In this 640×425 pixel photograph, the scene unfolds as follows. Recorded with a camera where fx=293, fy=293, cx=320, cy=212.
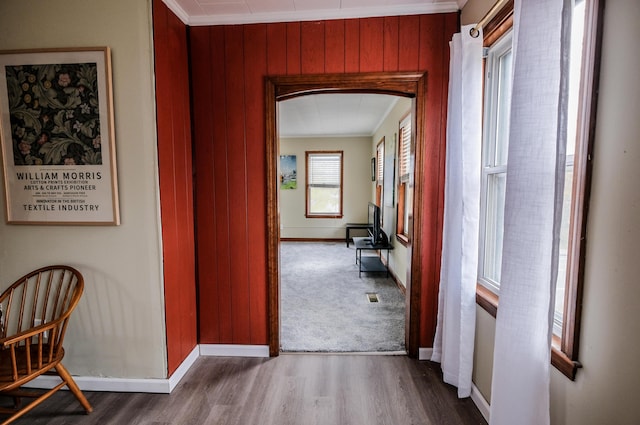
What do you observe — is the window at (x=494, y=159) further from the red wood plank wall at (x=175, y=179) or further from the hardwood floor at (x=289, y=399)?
the red wood plank wall at (x=175, y=179)

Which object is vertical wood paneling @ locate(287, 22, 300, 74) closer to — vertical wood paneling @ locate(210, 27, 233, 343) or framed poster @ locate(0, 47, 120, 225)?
vertical wood paneling @ locate(210, 27, 233, 343)

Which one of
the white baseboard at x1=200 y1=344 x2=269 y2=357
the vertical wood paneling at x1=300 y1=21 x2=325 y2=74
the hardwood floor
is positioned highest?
the vertical wood paneling at x1=300 y1=21 x2=325 y2=74

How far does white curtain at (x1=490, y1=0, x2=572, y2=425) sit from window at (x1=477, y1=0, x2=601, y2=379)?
0.23 ft

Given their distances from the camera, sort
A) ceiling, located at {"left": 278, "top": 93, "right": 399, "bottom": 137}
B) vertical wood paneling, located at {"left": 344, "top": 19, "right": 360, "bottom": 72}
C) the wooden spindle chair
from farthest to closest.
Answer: ceiling, located at {"left": 278, "top": 93, "right": 399, "bottom": 137}
vertical wood paneling, located at {"left": 344, "top": 19, "right": 360, "bottom": 72}
the wooden spindle chair

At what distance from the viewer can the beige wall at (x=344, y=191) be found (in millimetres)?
6906

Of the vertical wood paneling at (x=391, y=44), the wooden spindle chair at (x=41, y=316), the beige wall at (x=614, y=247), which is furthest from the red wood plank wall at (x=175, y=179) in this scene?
the beige wall at (x=614, y=247)

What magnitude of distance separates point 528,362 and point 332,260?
4.32 m

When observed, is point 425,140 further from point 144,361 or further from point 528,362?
point 144,361

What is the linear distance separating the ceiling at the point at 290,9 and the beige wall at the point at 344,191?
4829 millimetres

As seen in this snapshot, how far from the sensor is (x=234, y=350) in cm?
234

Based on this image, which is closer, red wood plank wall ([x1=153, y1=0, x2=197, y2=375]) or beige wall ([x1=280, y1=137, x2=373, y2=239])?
red wood plank wall ([x1=153, y1=0, x2=197, y2=375])

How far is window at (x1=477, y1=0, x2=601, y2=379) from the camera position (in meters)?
1.00

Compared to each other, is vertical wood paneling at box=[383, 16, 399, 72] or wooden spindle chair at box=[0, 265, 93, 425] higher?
vertical wood paneling at box=[383, 16, 399, 72]

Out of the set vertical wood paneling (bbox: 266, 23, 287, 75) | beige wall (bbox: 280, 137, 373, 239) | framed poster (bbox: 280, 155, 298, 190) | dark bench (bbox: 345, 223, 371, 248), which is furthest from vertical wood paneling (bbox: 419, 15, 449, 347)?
framed poster (bbox: 280, 155, 298, 190)
